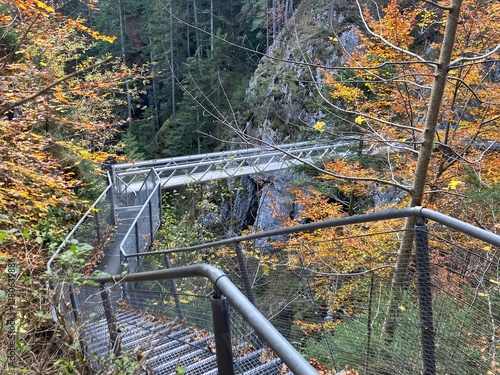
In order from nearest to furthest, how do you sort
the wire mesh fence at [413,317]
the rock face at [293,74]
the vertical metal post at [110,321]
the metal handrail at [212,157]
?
1. the wire mesh fence at [413,317]
2. the vertical metal post at [110,321]
3. the metal handrail at [212,157]
4. the rock face at [293,74]

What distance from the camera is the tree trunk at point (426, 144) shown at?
96.6 inches

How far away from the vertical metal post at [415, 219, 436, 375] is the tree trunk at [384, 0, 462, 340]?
25 cm

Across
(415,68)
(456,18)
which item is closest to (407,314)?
(456,18)

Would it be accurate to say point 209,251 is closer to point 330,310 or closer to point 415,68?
point 415,68

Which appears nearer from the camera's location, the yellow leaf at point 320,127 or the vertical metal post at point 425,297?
the vertical metal post at point 425,297

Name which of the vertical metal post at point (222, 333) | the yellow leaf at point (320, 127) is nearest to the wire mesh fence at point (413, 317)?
the vertical metal post at point (222, 333)

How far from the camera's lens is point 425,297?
210 centimetres

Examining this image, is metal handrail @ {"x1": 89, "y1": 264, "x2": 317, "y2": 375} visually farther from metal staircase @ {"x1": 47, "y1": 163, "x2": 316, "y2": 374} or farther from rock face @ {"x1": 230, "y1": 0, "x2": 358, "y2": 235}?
rock face @ {"x1": 230, "y1": 0, "x2": 358, "y2": 235}

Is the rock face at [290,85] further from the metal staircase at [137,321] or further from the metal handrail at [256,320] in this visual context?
the metal handrail at [256,320]

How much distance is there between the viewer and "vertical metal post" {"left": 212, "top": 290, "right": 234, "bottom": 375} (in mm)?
1048

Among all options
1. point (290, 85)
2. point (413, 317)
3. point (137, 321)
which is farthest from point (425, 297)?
point (290, 85)

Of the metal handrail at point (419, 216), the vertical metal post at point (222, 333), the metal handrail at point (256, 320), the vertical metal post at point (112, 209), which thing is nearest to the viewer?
the metal handrail at point (256, 320)

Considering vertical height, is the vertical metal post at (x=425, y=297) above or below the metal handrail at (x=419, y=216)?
below

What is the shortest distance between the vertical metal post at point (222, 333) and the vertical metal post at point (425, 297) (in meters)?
1.37
